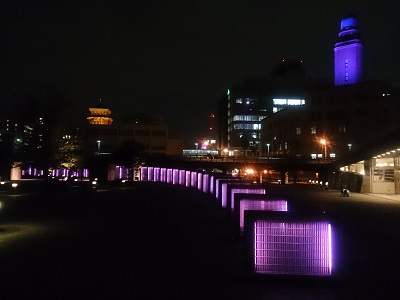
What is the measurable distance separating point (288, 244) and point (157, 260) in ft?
14.0

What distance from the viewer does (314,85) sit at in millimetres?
161000

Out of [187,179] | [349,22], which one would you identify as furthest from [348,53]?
[187,179]

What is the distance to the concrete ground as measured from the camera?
934 centimetres

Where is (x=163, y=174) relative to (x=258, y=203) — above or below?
above

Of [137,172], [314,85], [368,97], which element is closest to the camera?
[137,172]

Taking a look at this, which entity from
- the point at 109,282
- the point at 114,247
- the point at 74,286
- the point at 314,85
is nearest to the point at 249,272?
the point at 109,282

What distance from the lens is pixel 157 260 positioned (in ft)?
40.9

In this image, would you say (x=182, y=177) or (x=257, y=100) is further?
(x=257, y=100)

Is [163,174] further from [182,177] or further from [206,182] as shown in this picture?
[206,182]

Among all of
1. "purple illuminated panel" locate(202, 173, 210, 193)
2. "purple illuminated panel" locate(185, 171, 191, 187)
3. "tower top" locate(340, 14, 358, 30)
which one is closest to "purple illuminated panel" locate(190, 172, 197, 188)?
"purple illuminated panel" locate(185, 171, 191, 187)

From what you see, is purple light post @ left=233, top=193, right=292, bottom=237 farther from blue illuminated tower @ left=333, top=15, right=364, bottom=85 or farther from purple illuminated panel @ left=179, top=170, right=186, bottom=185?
blue illuminated tower @ left=333, top=15, right=364, bottom=85

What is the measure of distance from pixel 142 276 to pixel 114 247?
4268mm

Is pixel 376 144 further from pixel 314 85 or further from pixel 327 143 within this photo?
pixel 314 85

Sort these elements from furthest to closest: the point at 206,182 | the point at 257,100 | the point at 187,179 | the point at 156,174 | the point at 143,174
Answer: the point at 257,100 < the point at 143,174 < the point at 156,174 < the point at 187,179 < the point at 206,182
